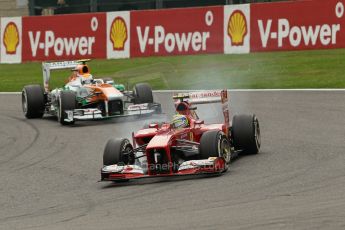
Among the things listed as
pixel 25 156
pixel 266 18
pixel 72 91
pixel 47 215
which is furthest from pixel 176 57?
pixel 47 215

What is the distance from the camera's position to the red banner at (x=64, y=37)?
1171 inches

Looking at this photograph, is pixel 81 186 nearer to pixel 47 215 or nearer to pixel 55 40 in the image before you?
pixel 47 215

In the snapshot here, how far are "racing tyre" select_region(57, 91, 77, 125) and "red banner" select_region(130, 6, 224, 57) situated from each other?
380 inches

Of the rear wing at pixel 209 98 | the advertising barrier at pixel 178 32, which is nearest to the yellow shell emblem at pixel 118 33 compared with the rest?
the advertising barrier at pixel 178 32

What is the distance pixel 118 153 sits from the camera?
38.9 ft

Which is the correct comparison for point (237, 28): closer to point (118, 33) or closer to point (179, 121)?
point (118, 33)

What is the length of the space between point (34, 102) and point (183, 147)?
27.9 feet

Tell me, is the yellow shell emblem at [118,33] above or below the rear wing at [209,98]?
above

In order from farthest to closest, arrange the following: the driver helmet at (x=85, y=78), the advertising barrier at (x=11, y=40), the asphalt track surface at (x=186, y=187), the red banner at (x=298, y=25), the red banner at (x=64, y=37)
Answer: the advertising barrier at (x=11, y=40) < the red banner at (x=64, y=37) < the red banner at (x=298, y=25) < the driver helmet at (x=85, y=78) < the asphalt track surface at (x=186, y=187)

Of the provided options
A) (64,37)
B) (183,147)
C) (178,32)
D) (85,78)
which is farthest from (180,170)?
(64,37)

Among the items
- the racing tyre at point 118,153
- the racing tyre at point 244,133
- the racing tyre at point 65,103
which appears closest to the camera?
the racing tyre at point 118,153

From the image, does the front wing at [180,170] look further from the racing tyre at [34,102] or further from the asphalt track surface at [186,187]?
the racing tyre at [34,102]

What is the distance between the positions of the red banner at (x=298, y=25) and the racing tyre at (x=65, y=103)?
920 centimetres

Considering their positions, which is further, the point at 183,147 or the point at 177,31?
the point at 177,31
